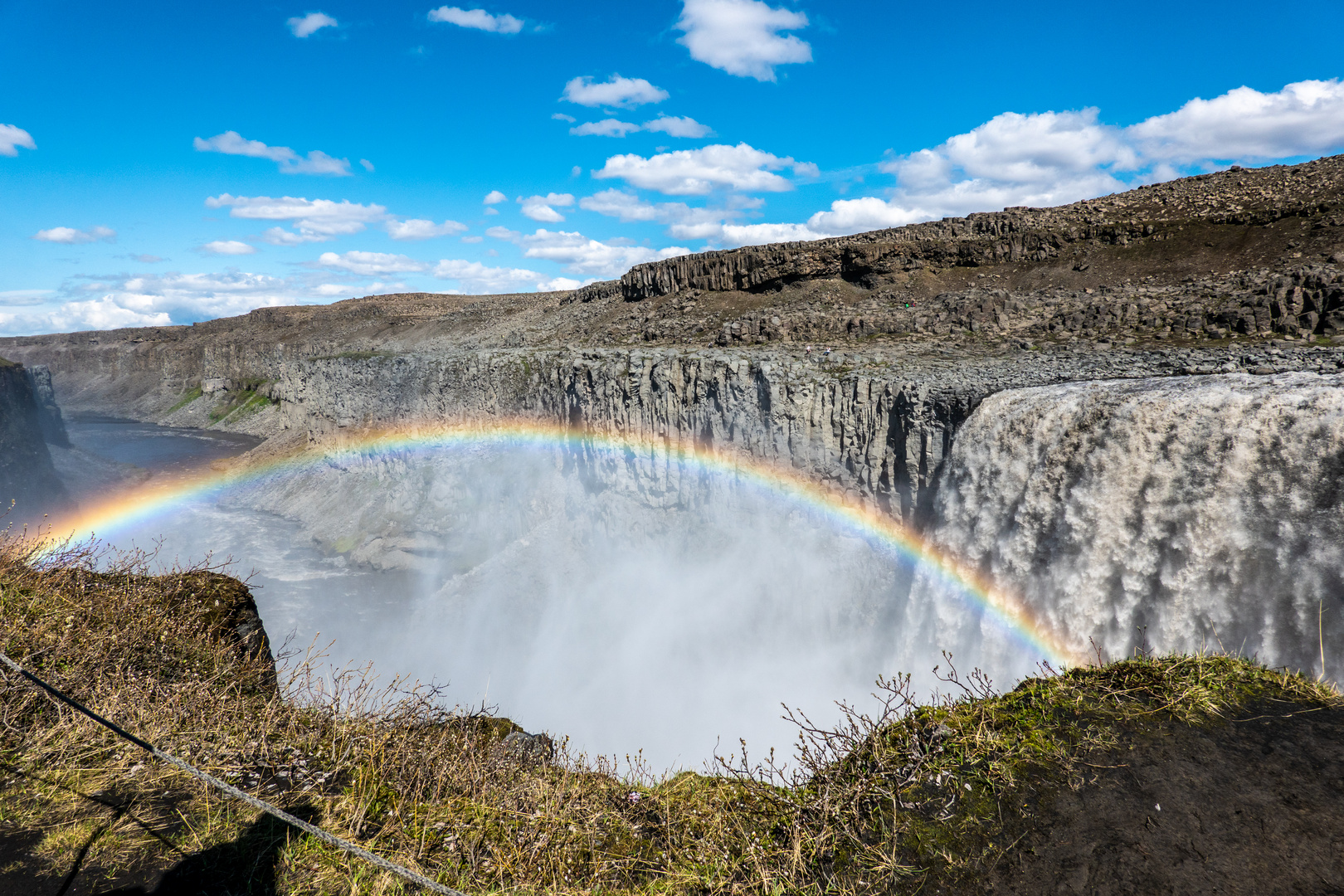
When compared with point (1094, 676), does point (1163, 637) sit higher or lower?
lower

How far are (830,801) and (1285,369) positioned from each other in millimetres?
10766

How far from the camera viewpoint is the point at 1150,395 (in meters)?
9.30

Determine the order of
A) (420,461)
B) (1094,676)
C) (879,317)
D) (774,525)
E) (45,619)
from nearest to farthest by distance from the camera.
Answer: (1094,676), (45,619), (774,525), (879,317), (420,461)

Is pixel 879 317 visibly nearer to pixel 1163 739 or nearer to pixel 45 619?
pixel 1163 739

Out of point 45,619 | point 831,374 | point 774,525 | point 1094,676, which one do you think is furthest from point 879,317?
point 45,619

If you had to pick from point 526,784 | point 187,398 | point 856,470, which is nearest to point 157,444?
point 187,398

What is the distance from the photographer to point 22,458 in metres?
30.0

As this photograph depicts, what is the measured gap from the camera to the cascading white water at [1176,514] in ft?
Answer: 23.2

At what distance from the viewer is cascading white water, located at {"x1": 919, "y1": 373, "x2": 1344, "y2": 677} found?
7078mm

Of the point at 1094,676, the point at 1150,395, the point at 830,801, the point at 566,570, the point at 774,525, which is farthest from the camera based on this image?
the point at 566,570

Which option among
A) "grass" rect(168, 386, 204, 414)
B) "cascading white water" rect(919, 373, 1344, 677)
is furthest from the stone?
"grass" rect(168, 386, 204, 414)

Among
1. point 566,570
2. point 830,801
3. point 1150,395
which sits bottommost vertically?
point 566,570

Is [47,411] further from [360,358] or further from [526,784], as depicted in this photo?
[526,784]

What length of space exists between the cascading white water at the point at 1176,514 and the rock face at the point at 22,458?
130 feet
